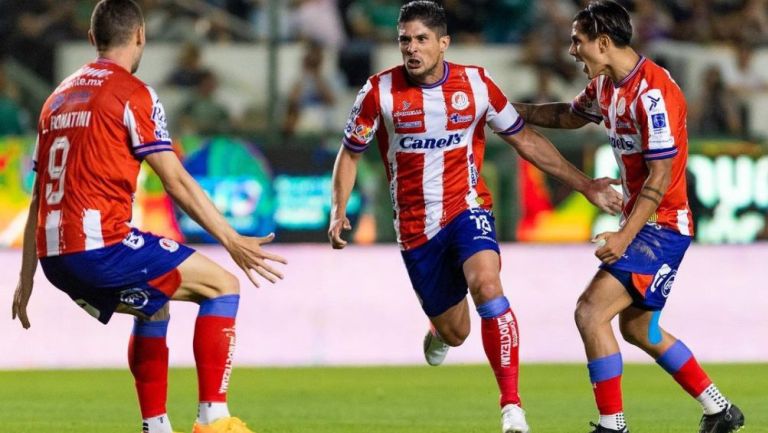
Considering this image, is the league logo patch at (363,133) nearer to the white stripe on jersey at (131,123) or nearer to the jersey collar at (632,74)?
the jersey collar at (632,74)

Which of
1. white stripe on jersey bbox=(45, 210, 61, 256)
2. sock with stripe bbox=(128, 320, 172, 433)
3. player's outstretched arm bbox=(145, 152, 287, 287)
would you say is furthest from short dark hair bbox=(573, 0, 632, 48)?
white stripe on jersey bbox=(45, 210, 61, 256)

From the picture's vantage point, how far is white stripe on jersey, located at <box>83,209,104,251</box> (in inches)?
275

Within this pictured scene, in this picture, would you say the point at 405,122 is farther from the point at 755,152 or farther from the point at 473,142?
the point at 755,152

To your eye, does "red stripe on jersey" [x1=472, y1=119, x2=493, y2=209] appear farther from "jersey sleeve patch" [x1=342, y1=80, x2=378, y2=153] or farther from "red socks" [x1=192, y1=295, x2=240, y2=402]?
"red socks" [x1=192, y1=295, x2=240, y2=402]

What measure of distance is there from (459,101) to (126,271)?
2.49 m

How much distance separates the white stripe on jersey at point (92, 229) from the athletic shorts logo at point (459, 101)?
2.46m

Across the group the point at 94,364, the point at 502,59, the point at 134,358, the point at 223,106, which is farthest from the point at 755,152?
the point at 134,358

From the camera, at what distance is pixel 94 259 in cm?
697

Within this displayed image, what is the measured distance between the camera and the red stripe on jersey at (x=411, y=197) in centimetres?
880

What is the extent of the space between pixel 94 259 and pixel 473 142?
8.81 ft

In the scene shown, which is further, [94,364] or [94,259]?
[94,364]

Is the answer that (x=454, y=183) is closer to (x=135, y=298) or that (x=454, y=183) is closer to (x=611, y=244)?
(x=611, y=244)

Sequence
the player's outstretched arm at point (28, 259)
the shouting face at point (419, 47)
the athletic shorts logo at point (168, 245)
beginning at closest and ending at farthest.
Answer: the athletic shorts logo at point (168, 245) → the player's outstretched arm at point (28, 259) → the shouting face at point (419, 47)

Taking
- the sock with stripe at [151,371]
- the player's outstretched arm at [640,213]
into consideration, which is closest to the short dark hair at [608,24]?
the player's outstretched arm at [640,213]
